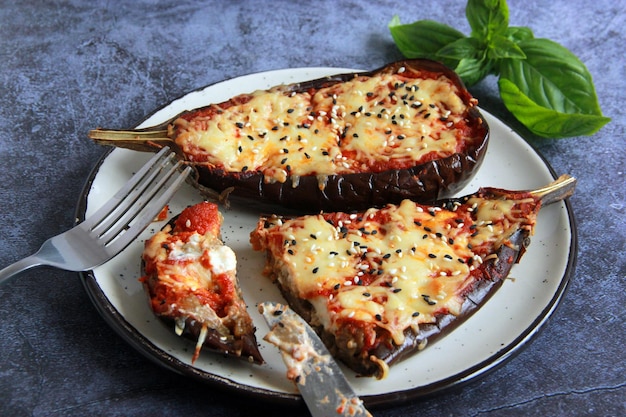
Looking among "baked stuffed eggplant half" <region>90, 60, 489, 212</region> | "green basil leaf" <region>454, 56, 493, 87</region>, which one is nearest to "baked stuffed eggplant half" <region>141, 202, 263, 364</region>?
"baked stuffed eggplant half" <region>90, 60, 489, 212</region>

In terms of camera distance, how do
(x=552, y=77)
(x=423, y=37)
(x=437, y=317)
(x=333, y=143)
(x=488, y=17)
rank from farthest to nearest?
(x=423, y=37), (x=488, y=17), (x=552, y=77), (x=333, y=143), (x=437, y=317)

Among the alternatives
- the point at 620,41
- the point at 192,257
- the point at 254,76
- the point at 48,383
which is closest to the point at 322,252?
the point at 192,257

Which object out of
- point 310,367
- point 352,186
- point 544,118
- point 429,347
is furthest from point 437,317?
point 544,118

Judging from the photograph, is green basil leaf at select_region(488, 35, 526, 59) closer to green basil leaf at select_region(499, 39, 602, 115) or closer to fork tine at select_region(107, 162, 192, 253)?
green basil leaf at select_region(499, 39, 602, 115)

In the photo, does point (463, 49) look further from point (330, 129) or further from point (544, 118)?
point (330, 129)

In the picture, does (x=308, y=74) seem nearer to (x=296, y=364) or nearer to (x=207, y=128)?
(x=207, y=128)
